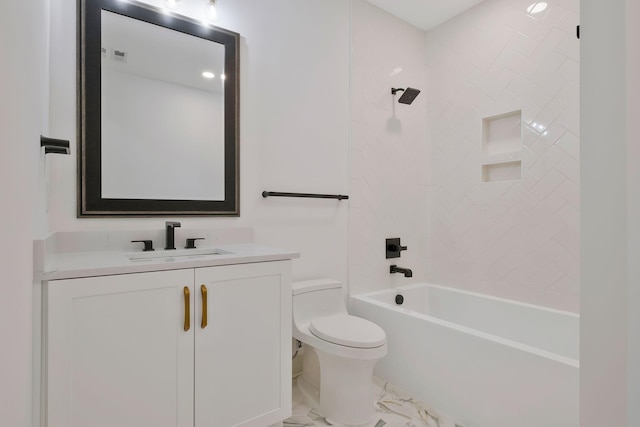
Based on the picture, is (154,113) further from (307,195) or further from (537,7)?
(537,7)

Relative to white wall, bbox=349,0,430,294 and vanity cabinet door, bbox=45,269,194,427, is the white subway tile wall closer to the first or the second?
white wall, bbox=349,0,430,294

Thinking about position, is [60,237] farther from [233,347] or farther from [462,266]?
[462,266]

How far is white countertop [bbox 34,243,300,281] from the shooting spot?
43.8 inches

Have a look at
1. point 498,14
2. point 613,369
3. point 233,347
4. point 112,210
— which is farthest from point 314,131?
point 613,369

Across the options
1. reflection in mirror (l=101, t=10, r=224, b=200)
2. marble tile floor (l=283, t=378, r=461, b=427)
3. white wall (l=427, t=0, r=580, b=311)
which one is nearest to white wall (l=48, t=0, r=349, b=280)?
reflection in mirror (l=101, t=10, r=224, b=200)

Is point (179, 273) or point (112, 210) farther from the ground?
point (112, 210)

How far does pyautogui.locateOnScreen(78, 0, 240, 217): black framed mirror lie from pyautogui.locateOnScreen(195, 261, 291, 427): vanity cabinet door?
0.55 m

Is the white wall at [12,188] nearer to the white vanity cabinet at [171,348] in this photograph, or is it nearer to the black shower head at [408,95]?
the white vanity cabinet at [171,348]

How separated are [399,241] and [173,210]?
1.69m

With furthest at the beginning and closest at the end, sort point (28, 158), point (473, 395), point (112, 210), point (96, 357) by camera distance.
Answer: point (473, 395) → point (112, 210) → point (96, 357) → point (28, 158)

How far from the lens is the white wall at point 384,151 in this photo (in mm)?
2459

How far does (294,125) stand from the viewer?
2150mm

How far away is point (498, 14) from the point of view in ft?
7.85

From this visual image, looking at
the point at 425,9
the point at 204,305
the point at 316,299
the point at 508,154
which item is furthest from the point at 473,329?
the point at 425,9
